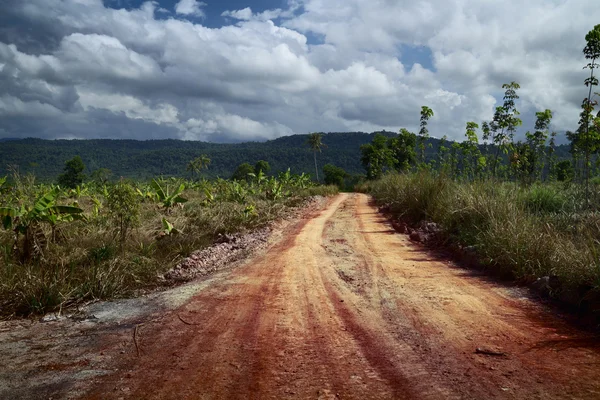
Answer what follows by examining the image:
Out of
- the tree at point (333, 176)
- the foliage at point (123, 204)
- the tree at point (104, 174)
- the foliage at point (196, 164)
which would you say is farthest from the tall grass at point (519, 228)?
the tree at point (333, 176)

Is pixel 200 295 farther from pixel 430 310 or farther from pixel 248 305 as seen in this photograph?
pixel 430 310

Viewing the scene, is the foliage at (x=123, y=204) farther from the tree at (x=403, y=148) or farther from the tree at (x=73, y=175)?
the tree at (x=73, y=175)

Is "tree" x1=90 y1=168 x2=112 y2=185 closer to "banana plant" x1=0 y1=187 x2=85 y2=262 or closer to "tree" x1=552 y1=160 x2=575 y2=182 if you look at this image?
"banana plant" x1=0 y1=187 x2=85 y2=262

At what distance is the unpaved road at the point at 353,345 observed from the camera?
9.05ft

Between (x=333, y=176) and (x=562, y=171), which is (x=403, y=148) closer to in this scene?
(x=562, y=171)

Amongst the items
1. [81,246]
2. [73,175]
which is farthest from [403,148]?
[73,175]

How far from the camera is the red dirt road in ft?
9.05

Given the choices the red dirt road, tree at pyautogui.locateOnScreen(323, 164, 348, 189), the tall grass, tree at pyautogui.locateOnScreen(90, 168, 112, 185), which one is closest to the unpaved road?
the red dirt road

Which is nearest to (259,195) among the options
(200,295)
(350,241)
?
(350,241)

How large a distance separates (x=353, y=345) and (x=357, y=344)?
1.7 inches

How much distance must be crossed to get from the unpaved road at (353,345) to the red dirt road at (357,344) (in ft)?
0.04

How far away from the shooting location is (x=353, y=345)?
136 inches

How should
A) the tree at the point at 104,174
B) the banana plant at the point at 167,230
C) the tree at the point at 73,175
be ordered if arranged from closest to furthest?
the banana plant at the point at 167,230
the tree at the point at 104,174
the tree at the point at 73,175

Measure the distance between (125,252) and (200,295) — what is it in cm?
211
